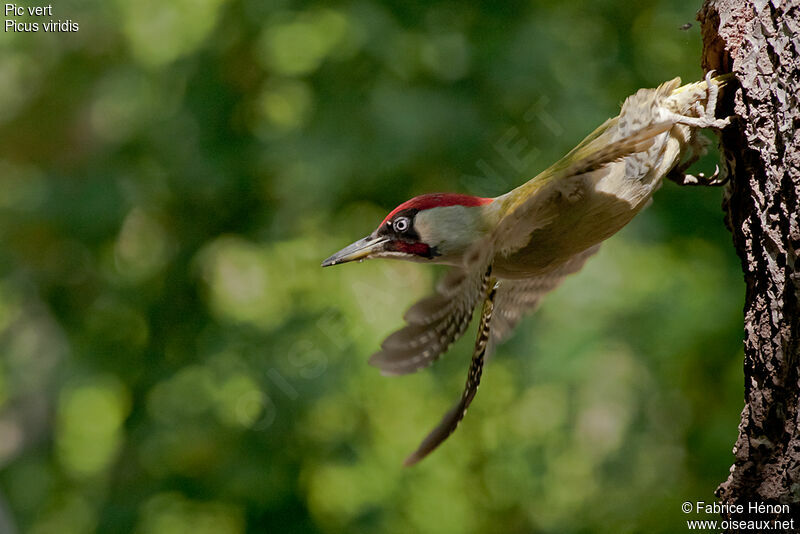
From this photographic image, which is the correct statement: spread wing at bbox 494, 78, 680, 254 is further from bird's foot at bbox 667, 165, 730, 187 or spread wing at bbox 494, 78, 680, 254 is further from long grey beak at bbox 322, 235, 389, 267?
long grey beak at bbox 322, 235, 389, 267

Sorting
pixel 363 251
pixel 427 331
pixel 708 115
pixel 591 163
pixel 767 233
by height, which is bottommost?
pixel 427 331

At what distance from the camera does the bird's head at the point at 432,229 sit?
2713 millimetres

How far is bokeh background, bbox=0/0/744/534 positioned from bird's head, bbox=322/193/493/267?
136 centimetres

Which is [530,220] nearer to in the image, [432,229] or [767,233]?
[432,229]

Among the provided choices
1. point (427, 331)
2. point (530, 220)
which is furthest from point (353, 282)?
point (530, 220)

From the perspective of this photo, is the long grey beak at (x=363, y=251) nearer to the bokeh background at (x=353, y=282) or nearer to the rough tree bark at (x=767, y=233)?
the rough tree bark at (x=767, y=233)

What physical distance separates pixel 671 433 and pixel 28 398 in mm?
4547

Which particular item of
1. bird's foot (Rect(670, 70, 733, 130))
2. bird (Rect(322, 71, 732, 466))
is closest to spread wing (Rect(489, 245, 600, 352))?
bird (Rect(322, 71, 732, 466))

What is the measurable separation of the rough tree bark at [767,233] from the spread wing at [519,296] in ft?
2.76

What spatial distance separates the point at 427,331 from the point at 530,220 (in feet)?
1.71

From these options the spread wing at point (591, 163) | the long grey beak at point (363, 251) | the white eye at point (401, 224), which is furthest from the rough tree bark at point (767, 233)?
the long grey beak at point (363, 251)

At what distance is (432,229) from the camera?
107 inches

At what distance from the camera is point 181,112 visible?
14.4ft

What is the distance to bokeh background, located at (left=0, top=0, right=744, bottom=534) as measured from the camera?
398 cm
